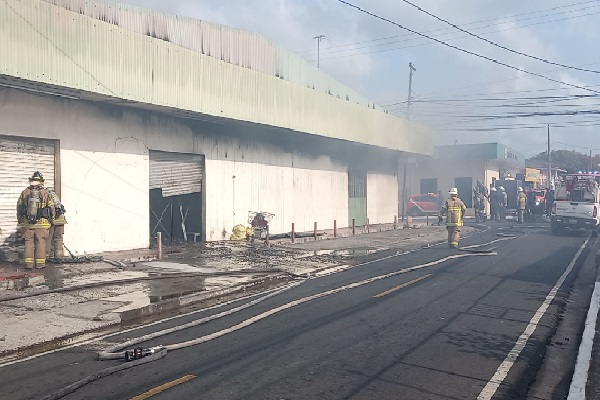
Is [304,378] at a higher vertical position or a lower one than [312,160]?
lower

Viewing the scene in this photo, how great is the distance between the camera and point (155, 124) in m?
18.0

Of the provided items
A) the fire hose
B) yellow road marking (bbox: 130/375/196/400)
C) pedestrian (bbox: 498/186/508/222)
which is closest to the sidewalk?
the fire hose

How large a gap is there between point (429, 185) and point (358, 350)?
1841 inches

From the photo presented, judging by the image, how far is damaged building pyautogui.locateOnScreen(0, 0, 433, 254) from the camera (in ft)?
44.3

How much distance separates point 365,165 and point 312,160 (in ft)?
20.7

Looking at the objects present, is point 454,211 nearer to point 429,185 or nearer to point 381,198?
point 381,198

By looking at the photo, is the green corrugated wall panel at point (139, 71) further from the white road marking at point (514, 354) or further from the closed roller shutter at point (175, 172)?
the white road marking at point (514, 354)

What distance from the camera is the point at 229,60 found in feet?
65.9

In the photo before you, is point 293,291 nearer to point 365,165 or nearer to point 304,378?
point 304,378

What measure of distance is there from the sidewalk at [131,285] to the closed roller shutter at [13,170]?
148 centimetres

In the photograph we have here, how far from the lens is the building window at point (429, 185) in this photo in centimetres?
5172

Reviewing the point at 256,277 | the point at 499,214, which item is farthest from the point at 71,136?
the point at 499,214

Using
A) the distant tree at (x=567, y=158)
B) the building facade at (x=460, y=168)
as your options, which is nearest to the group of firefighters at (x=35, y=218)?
the building facade at (x=460, y=168)

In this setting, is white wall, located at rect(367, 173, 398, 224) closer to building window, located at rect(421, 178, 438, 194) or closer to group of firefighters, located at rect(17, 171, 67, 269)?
building window, located at rect(421, 178, 438, 194)
